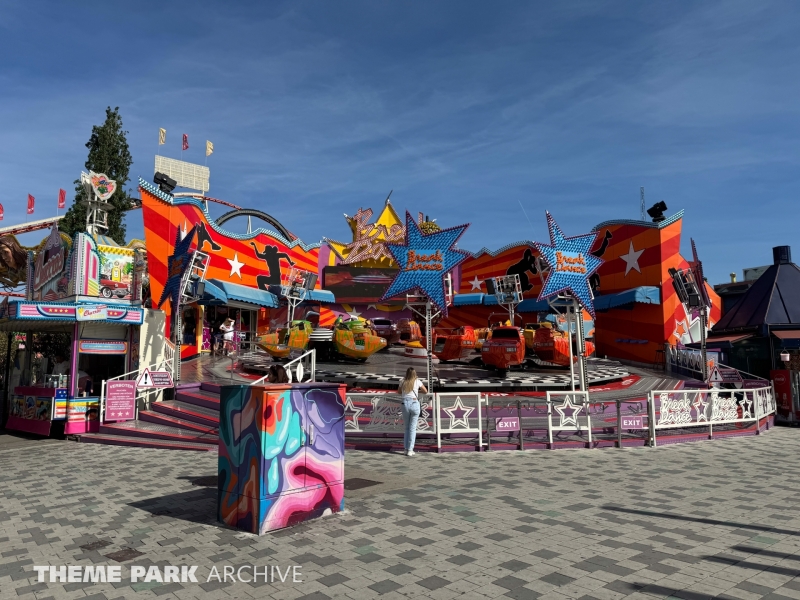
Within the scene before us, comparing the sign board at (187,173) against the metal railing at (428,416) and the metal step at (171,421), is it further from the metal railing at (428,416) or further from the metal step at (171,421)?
the metal railing at (428,416)

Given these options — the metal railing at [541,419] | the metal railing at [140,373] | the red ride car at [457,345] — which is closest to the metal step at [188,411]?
the metal railing at [140,373]

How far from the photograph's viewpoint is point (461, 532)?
17.7 ft

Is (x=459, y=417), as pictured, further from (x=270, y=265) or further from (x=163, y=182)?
(x=270, y=265)

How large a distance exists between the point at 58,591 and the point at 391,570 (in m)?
2.66

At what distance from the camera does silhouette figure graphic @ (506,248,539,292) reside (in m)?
34.1

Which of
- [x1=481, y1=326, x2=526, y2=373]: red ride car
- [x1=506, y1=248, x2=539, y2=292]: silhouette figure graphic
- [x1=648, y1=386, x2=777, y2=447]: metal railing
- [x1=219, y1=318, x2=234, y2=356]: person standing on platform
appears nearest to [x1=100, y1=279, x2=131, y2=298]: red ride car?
[x1=219, y1=318, x2=234, y2=356]: person standing on platform

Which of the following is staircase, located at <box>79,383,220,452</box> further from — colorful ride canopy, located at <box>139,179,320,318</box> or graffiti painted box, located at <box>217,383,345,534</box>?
colorful ride canopy, located at <box>139,179,320,318</box>

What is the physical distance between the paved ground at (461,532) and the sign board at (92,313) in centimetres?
498

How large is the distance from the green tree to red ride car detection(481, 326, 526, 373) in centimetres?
2023

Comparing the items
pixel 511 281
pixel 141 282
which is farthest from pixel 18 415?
pixel 511 281

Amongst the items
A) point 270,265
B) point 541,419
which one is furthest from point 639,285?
point 270,265

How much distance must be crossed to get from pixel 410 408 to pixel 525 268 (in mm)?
26358

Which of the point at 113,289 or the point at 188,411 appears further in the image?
the point at 113,289

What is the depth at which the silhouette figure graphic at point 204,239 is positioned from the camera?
2581 cm
